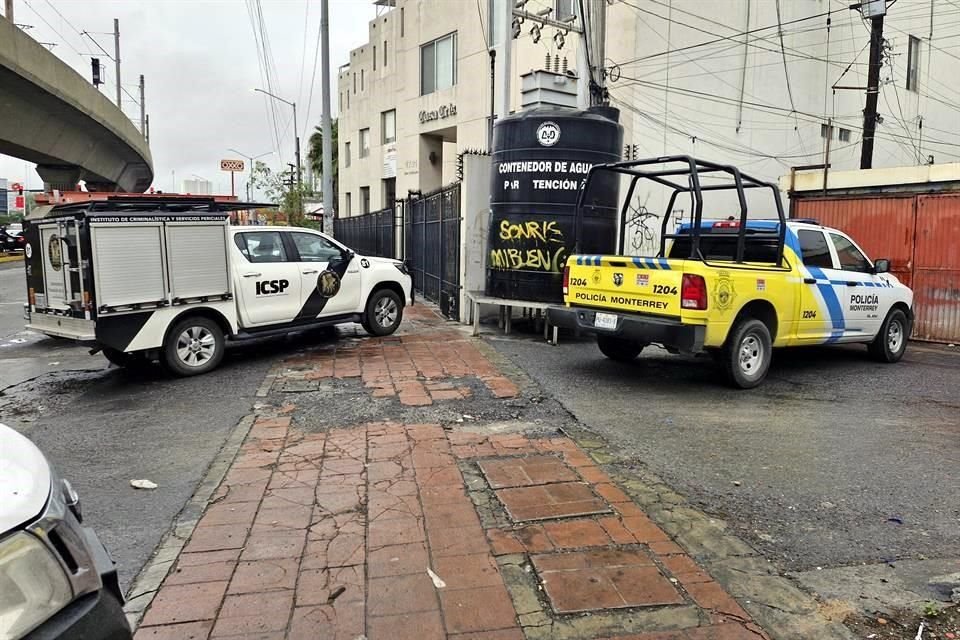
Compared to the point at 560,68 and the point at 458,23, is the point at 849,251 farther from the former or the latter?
the point at 458,23

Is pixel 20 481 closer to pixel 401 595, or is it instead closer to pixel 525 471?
pixel 401 595

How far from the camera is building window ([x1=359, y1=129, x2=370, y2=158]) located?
37312 mm

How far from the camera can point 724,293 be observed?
6746 millimetres

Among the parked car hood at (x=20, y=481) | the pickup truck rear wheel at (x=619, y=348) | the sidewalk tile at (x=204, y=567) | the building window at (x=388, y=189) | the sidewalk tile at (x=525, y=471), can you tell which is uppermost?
the building window at (x=388, y=189)

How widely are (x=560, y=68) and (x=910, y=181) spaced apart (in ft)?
32.4

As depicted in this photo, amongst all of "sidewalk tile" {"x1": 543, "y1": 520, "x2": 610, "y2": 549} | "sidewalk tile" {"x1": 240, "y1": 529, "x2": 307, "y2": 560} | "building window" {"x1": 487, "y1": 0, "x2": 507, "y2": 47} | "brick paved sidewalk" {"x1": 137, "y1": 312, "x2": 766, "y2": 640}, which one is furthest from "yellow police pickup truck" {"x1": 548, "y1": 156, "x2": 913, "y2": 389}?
"building window" {"x1": 487, "y1": 0, "x2": 507, "y2": 47}

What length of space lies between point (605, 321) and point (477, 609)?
4.63 metres

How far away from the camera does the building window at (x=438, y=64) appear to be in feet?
86.7

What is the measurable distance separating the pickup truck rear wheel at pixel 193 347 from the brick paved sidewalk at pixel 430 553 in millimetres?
2825

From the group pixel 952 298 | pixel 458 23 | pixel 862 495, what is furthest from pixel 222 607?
pixel 458 23

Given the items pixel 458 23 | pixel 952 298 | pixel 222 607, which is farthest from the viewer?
pixel 458 23

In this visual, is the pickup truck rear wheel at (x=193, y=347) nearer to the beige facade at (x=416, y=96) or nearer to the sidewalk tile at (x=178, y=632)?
the sidewalk tile at (x=178, y=632)

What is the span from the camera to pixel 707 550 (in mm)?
3684

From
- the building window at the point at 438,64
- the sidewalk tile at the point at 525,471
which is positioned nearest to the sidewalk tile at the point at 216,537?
the sidewalk tile at the point at 525,471
